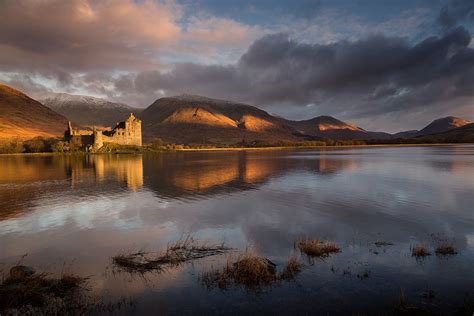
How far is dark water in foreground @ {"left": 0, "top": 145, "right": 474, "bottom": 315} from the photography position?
9.00 metres

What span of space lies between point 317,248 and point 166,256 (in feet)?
19.4

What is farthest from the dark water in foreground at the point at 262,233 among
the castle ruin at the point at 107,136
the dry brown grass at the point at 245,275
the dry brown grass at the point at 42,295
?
the castle ruin at the point at 107,136

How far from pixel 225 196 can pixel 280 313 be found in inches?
757

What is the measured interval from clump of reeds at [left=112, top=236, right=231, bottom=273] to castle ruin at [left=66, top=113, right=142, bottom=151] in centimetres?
10476

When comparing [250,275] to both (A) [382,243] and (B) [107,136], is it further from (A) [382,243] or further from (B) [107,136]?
(B) [107,136]

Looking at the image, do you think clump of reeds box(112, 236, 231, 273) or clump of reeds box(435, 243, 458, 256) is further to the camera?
clump of reeds box(435, 243, 458, 256)

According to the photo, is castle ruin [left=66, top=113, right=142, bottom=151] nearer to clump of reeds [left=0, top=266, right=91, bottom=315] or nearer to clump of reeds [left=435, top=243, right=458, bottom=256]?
clump of reeds [left=0, top=266, right=91, bottom=315]

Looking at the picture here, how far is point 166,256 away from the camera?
1218cm

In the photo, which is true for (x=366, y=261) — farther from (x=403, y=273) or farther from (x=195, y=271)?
(x=195, y=271)

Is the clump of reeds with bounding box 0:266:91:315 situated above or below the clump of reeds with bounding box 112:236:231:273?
above

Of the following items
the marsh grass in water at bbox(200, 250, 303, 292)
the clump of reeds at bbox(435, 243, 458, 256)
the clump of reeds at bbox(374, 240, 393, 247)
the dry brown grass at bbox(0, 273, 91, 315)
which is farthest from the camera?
the clump of reeds at bbox(374, 240, 393, 247)

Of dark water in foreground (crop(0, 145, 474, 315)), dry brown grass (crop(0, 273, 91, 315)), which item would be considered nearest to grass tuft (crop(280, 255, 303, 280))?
dark water in foreground (crop(0, 145, 474, 315))

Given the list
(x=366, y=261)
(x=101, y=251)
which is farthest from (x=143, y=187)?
(x=366, y=261)

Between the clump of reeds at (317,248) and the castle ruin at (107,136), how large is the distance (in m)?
107
